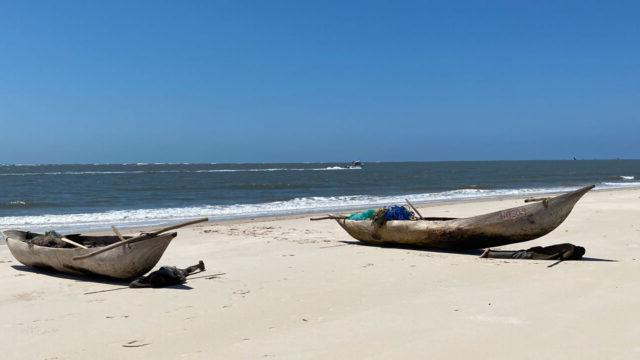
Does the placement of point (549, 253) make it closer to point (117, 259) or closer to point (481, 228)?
point (481, 228)

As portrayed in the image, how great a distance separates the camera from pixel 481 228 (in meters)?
9.69

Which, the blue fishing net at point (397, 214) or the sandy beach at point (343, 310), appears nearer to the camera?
the sandy beach at point (343, 310)

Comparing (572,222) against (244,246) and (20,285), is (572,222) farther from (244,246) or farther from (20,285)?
(20,285)

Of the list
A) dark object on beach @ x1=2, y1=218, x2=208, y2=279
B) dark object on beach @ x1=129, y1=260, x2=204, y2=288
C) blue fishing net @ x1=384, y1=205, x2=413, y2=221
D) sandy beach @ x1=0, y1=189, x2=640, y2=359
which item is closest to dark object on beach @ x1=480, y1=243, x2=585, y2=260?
sandy beach @ x1=0, y1=189, x2=640, y2=359

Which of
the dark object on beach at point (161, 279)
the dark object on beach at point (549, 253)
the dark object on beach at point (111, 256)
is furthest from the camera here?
the dark object on beach at point (549, 253)

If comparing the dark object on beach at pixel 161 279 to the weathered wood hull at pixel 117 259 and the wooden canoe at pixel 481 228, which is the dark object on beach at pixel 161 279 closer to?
the weathered wood hull at pixel 117 259

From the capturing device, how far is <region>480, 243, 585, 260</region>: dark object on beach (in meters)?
8.79

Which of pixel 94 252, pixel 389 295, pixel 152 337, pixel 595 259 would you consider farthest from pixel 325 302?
pixel 595 259

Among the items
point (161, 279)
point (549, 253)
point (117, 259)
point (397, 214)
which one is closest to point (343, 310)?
point (161, 279)

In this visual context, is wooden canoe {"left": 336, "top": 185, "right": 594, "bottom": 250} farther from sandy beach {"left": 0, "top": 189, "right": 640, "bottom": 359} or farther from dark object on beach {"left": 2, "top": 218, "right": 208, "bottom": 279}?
dark object on beach {"left": 2, "top": 218, "right": 208, "bottom": 279}

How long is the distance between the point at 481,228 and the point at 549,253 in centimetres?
113

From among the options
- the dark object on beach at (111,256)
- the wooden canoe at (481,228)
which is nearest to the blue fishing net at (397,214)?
the wooden canoe at (481,228)

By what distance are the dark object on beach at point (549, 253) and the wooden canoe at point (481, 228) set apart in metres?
0.37

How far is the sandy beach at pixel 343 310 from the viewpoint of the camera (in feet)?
15.9
